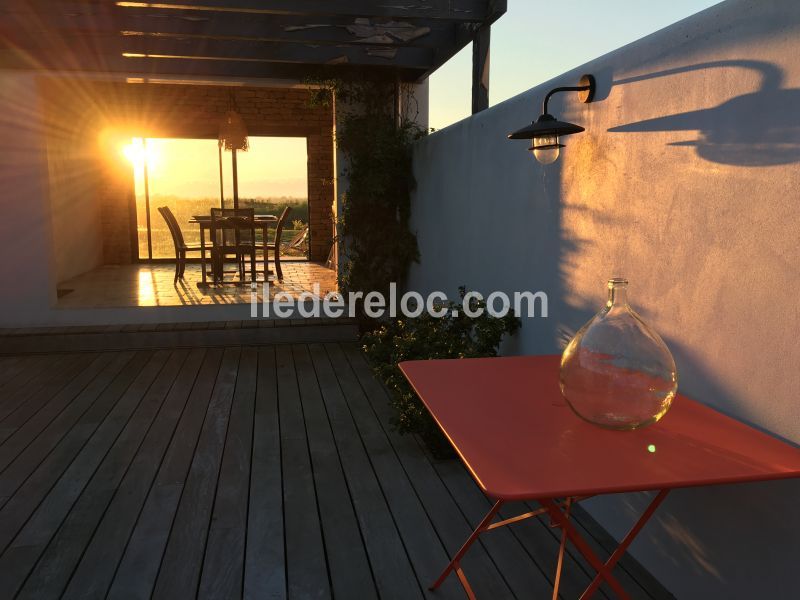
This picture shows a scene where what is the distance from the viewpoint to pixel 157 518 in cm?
254

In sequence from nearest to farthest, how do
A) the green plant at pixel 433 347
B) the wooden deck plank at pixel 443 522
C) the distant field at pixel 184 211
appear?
1. the wooden deck plank at pixel 443 522
2. the green plant at pixel 433 347
3. the distant field at pixel 184 211

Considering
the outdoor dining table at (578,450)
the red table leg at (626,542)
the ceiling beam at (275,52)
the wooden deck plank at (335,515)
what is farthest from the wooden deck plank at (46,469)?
the ceiling beam at (275,52)

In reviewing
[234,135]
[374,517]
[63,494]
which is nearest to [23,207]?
[63,494]

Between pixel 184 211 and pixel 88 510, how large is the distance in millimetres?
9015

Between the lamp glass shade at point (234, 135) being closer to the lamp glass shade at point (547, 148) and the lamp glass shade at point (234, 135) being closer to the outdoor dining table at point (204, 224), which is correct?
the outdoor dining table at point (204, 224)

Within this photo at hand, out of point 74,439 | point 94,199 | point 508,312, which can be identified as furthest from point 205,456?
point 94,199

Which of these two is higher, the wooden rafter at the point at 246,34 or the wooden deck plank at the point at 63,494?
the wooden rafter at the point at 246,34

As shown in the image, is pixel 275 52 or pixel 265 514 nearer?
pixel 265 514

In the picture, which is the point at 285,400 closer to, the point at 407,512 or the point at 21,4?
the point at 407,512

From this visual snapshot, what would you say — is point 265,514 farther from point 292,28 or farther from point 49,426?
point 292,28

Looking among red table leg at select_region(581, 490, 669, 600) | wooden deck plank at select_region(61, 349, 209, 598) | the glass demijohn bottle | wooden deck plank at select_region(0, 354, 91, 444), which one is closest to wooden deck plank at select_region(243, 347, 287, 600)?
wooden deck plank at select_region(61, 349, 209, 598)

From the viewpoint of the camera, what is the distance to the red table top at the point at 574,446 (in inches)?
49.3

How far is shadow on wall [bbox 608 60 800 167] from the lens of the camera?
1.54 metres

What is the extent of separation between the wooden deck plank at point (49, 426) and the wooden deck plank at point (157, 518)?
629 millimetres
